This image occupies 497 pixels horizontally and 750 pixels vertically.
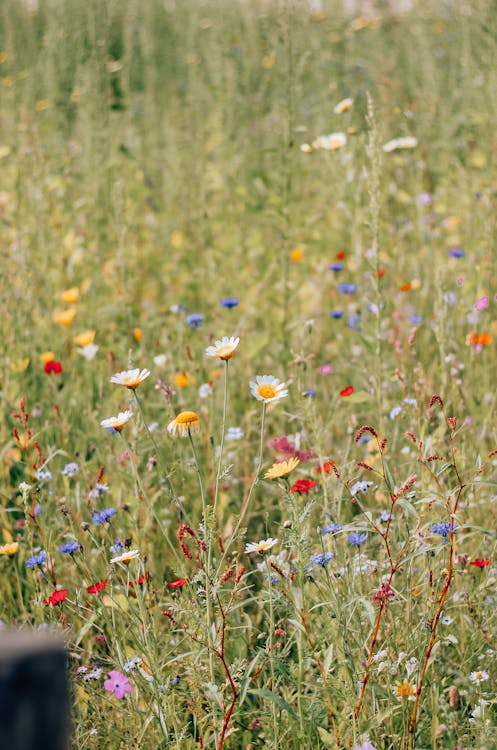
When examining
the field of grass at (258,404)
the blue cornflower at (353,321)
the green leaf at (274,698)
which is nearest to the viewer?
the green leaf at (274,698)

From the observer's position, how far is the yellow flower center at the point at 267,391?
1615 millimetres

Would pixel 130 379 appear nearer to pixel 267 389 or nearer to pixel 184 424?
pixel 184 424

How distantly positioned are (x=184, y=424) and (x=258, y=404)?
1201mm

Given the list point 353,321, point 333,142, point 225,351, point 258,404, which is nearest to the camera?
point 225,351

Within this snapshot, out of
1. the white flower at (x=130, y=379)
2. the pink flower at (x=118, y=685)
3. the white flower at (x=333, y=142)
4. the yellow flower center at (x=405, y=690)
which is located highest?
the white flower at (x=130, y=379)

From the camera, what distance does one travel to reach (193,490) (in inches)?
94.7

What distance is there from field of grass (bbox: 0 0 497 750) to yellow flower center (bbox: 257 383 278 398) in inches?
→ 0.5

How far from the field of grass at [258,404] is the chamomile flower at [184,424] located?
0.32ft

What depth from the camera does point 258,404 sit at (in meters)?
2.79

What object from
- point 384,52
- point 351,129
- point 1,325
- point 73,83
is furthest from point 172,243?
point 384,52

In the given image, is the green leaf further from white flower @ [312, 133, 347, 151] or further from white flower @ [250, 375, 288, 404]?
white flower @ [312, 133, 347, 151]

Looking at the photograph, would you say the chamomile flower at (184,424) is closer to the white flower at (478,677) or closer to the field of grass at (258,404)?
the field of grass at (258,404)

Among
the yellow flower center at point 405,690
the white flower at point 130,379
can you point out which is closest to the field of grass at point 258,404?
the yellow flower center at point 405,690

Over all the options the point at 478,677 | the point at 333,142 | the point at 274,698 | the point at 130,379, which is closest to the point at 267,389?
the point at 130,379
